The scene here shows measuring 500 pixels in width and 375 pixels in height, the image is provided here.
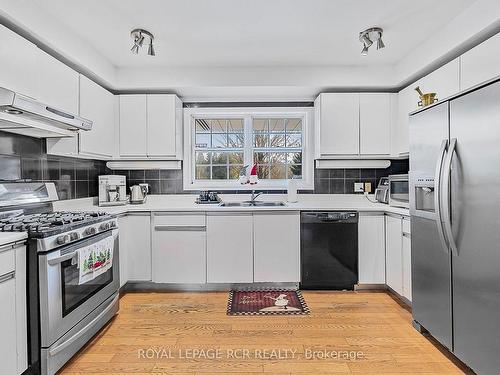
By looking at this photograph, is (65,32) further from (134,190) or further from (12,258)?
(12,258)

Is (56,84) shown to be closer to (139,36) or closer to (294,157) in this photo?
(139,36)

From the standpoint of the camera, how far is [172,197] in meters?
3.71

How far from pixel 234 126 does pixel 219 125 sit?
0.19 meters

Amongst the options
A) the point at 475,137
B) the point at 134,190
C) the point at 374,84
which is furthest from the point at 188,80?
the point at 475,137

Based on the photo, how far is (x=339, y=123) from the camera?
3393mm

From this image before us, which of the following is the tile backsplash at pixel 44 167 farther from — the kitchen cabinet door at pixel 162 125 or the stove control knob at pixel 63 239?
the stove control knob at pixel 63 239

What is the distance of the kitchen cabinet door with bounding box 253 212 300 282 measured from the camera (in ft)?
10.3

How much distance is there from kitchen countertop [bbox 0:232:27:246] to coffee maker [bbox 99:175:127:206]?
1.59m

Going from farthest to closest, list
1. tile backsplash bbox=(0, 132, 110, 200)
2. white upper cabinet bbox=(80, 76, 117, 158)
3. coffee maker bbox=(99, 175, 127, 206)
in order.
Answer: coffee maker bbox=(99, 175, 127, 206)
white upper cabinet bbox=(80, 76, 117, 158)
tile backsplash bbox=(0, 132, 110, 200)

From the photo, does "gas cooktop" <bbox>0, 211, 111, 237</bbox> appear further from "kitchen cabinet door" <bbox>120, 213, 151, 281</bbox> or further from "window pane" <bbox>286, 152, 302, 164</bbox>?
"window pane" <bbox>286, 152, 302, 164</bbox>

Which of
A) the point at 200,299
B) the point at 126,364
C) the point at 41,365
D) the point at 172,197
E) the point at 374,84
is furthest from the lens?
the point at 172,197

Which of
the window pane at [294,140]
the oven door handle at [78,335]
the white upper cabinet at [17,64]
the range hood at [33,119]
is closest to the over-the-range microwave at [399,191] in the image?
the window pane at [294,140]

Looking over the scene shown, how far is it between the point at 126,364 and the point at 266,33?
2.66 meters

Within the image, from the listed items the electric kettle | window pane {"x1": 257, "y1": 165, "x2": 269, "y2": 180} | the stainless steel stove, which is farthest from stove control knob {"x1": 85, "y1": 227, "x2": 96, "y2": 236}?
window pane {"x1": 257, "y1": 165, "x2": 269, "y2": 180}
